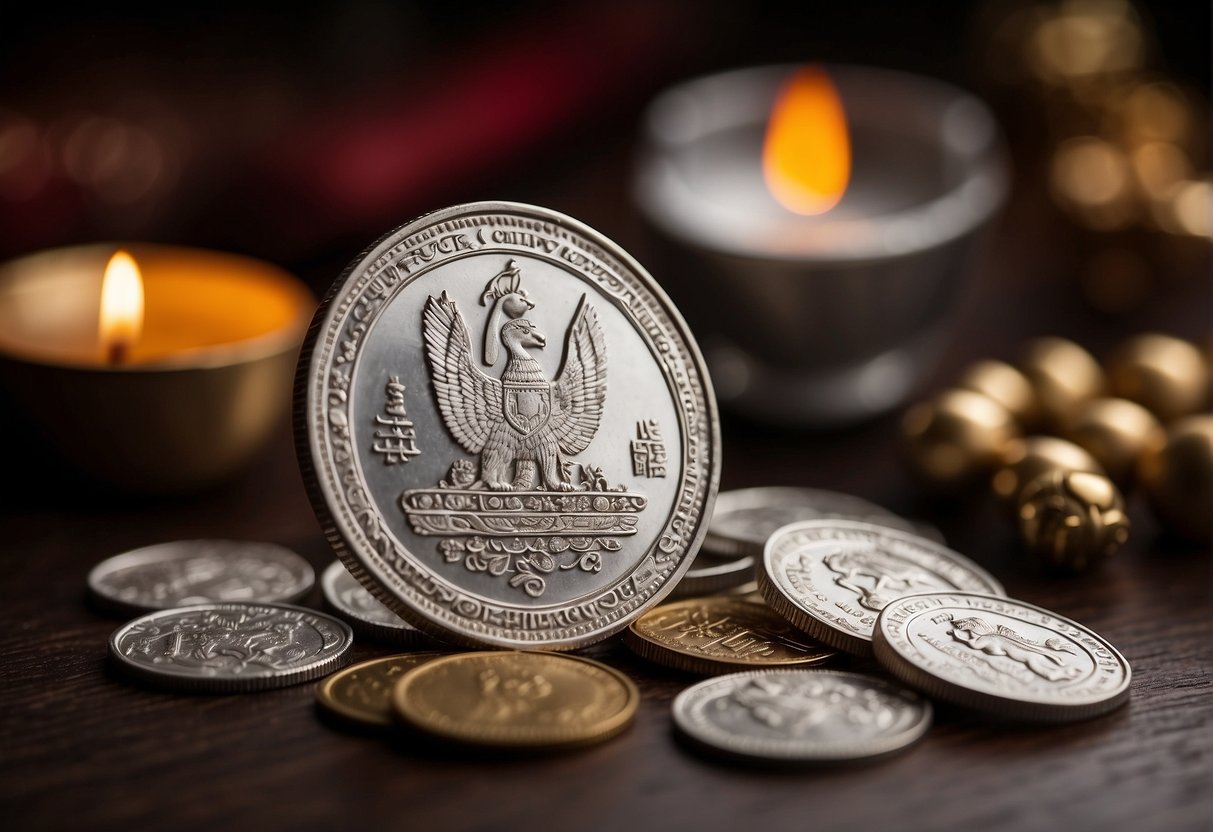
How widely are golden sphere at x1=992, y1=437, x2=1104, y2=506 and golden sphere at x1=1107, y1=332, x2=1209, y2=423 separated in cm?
20

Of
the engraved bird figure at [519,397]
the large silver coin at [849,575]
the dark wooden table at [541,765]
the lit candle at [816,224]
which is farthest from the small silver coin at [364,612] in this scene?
the lit candle at [816,224]

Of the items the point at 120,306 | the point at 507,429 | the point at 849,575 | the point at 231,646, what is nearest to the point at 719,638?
the point at 849,575

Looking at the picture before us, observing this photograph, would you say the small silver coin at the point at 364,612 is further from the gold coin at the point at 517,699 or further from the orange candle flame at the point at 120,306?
the orange candle flame at the point at 120,306

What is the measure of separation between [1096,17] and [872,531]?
1.39 metres

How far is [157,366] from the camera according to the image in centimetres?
117

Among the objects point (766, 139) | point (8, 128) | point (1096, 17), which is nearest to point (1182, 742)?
point (766, 139)

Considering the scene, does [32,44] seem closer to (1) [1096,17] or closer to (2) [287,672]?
(2) [287,672]

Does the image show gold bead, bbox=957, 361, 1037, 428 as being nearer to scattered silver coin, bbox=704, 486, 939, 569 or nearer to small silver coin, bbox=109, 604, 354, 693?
scattered silver coin, bbox=704, 486, 939, 569

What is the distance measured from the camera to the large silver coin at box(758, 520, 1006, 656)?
38.8 inches

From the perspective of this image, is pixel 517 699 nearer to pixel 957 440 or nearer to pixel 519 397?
pixel 519 397

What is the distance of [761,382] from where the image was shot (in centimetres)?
152

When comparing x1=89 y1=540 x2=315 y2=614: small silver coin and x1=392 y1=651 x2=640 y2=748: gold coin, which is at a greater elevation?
x1=89 y1=540 x2=315 y2=614: small silver coin

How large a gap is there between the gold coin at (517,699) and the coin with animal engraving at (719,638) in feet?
0.19

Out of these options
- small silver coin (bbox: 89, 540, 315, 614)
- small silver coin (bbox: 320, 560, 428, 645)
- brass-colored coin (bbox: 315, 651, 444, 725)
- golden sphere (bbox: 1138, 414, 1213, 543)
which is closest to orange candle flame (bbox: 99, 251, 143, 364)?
small silver coin (bbox: 89, 540, 315, 614)
